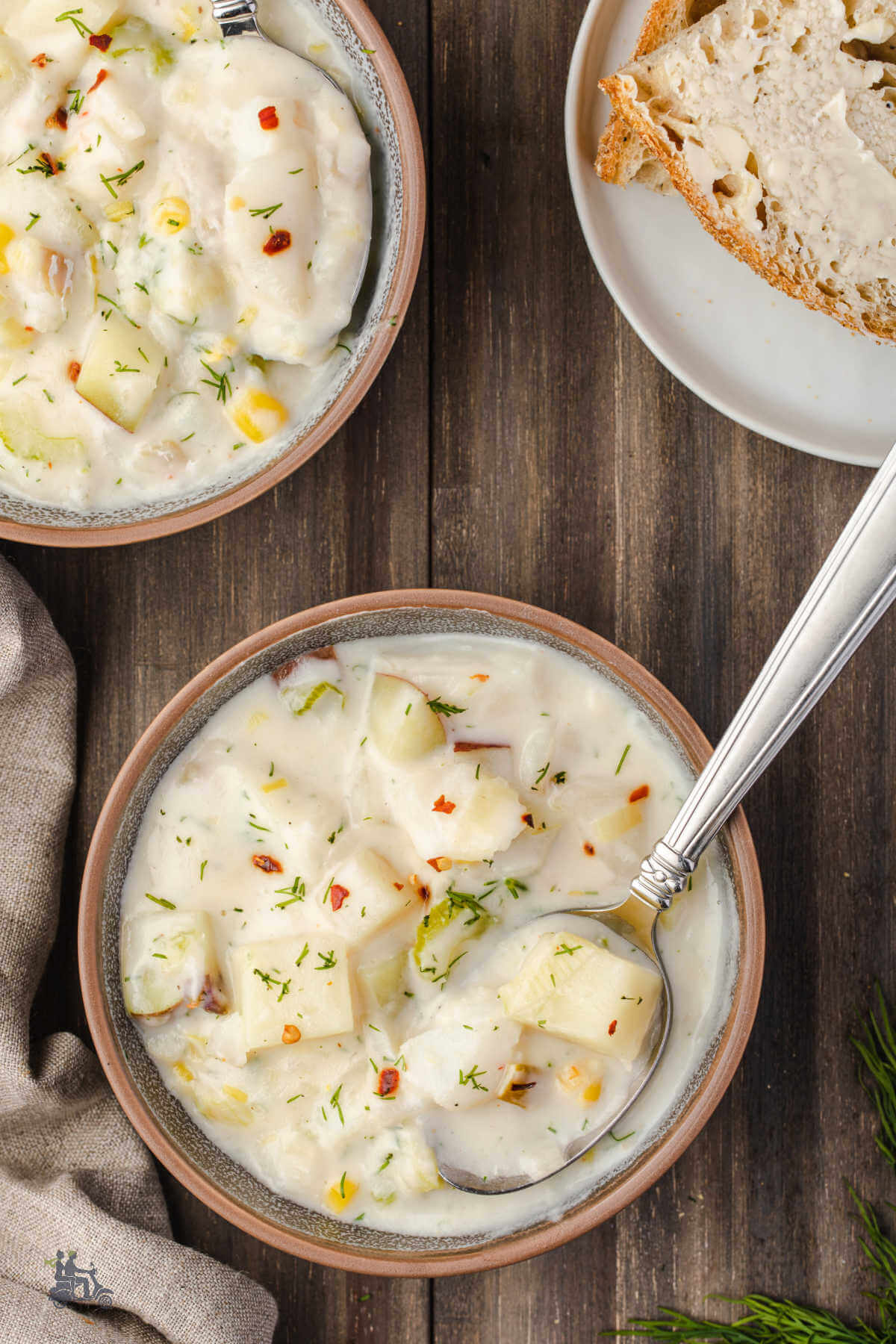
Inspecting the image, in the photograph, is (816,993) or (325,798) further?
(816,993)

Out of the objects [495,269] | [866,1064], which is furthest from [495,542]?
[866,1064]

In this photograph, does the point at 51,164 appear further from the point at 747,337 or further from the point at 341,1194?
the point at 341,1194

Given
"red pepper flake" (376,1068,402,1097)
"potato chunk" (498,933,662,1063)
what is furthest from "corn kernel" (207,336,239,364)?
"red pepper flake" (376,1068,402,1097)

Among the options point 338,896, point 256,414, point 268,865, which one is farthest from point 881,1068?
point 256,414

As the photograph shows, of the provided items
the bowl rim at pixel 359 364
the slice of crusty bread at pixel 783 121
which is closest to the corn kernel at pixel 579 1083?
the bowl rim at pixel 359 364

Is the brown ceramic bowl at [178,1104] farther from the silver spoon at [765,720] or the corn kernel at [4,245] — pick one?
the corn kernel at [4,245]

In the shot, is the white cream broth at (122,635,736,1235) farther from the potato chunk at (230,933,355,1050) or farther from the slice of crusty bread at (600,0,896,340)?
the slice of crusty bread at (600,0,896,340)

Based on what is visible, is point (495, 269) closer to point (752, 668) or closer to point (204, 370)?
point (204, 370)
